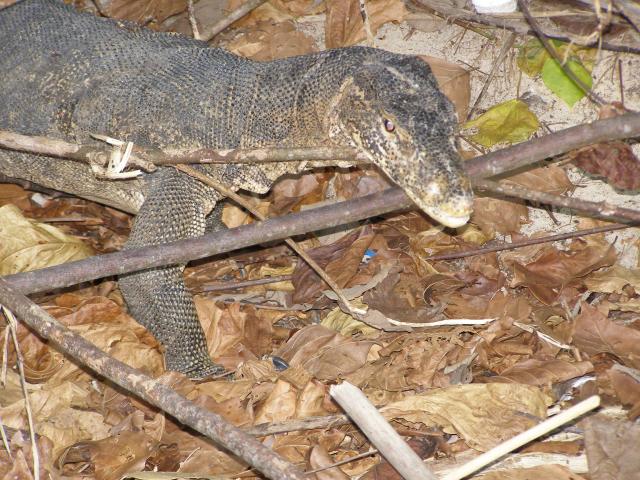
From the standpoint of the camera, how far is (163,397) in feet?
9.16

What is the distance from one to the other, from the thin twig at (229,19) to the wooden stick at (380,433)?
147 inches

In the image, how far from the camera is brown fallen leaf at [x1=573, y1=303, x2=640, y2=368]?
151 inches

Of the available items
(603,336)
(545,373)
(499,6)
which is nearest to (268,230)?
(545,373)

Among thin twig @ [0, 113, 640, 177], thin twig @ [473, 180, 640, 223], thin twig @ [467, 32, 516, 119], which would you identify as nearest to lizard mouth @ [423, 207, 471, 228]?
thin twig @ [0, 113, 640, 177]

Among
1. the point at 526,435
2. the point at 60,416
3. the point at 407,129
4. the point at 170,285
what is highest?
the point at 407,129

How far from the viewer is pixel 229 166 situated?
454cm

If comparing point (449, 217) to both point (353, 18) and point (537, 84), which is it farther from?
point (353, 18)

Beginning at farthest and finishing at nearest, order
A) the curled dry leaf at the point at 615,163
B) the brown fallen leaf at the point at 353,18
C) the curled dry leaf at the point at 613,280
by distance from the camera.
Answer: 1. the brown fallen leaf at the point at 353,18
2. the curled dry leaf at the point at 613,280
3. the curled dry leaf at the point at 615,163

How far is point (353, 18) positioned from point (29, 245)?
2563 mm

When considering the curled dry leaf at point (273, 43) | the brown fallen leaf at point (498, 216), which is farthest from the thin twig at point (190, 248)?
the curled dry leaf at point (273, 43)

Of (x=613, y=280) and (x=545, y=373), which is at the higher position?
(x=613, y=280)

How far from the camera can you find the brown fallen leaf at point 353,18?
17.6ft

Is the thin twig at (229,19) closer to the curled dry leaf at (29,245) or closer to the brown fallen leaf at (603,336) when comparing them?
the curled dry leaf at (29,245)

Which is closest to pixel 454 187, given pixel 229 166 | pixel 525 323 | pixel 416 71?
pixel 416 71
